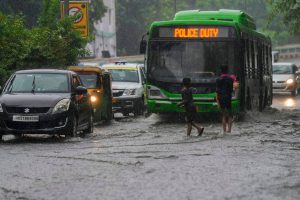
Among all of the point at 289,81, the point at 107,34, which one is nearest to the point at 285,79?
the point at 289,81

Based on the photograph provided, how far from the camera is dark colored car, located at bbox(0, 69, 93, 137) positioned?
18.4 meters

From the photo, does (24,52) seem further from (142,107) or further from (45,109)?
(45,109)

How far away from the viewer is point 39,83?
65.7 feet

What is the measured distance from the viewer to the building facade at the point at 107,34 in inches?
3999

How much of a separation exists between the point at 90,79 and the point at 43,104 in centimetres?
792

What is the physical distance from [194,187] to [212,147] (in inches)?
243

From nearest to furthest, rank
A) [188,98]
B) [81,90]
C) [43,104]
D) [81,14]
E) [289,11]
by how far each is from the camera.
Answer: [43,104] → [81,90] → [188,98] → [81,14] → [289,11]

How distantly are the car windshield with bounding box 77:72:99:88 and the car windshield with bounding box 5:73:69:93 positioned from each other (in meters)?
5.61

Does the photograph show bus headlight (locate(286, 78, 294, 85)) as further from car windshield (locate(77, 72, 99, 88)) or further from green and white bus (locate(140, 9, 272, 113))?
car windshield (locate(77, 72, 99, 88))

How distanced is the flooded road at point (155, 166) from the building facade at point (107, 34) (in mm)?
79697

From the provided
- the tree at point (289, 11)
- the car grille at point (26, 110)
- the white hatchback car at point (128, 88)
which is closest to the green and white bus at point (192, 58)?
the white hatchback car at point (128, 88)

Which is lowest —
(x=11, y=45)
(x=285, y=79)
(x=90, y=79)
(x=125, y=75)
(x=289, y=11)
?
(x=285, y=79)

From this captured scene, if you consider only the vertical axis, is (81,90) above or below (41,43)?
below

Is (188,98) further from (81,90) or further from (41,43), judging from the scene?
(41,43)
